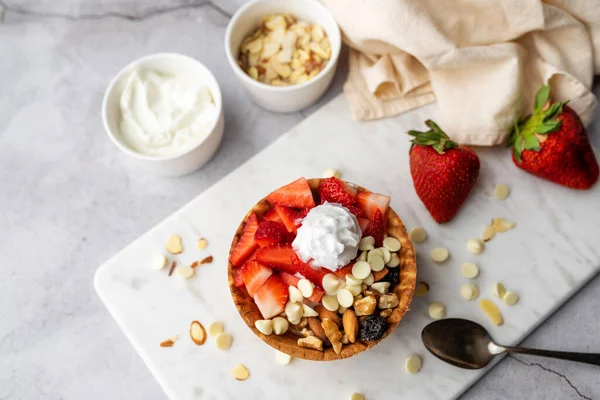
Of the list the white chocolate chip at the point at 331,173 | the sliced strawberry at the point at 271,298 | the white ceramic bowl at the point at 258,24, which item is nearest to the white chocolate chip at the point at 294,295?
the sliced strawberry at the point at 271,298

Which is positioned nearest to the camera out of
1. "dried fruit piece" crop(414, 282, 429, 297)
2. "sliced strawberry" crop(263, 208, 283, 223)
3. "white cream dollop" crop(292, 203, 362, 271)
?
"white cream dollop" crop(292, 203, 362, 271)

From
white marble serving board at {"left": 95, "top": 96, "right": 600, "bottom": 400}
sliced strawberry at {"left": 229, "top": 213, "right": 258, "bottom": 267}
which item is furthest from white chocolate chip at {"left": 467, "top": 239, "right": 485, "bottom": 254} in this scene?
sliced strawberry at {"left": 229, "top": 213, "right": 258, "bottom": 267}

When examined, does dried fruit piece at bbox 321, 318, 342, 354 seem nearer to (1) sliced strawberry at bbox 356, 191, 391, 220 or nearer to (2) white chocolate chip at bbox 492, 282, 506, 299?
(1) sliced strawberry at bbox 356, 191, 391, 220

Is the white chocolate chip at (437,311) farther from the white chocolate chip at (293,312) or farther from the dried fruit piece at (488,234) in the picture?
the white chocolate chip at (293,312)

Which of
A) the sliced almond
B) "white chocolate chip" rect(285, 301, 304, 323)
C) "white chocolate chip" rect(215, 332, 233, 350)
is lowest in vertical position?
"white chocolate chip" rect(215, 332, 233, 350)

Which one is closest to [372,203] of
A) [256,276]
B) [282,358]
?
[256,276]

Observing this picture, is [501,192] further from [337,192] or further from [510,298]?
[337,192]
